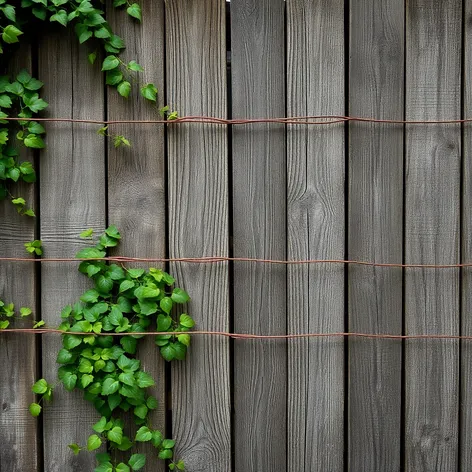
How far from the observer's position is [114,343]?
191cm

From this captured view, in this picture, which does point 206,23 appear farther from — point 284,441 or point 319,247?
point 284,441

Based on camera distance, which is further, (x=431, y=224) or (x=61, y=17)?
(x=431, y=224)

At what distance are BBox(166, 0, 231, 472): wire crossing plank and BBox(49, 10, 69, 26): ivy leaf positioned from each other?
0.34 metres

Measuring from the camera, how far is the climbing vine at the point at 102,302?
6.06 feet

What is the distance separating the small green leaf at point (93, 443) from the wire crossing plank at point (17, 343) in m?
0.22

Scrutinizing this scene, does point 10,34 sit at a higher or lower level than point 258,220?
higher

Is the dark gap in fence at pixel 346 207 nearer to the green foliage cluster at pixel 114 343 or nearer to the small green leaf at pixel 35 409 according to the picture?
the green foliage cluster at pixel 114 343

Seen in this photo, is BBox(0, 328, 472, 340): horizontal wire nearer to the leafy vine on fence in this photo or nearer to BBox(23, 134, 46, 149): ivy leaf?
the leafy vine on fence

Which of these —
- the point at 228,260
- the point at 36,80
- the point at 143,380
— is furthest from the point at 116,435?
the point at 36,80

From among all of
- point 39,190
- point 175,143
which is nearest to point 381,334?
point 175,143

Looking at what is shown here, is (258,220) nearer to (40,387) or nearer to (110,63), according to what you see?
(110,63)

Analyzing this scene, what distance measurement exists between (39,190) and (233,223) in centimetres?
67

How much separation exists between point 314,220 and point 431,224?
0.41m

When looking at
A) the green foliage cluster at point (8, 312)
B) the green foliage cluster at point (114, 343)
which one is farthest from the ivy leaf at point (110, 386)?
the green foliage cluster at point (8, 312)
